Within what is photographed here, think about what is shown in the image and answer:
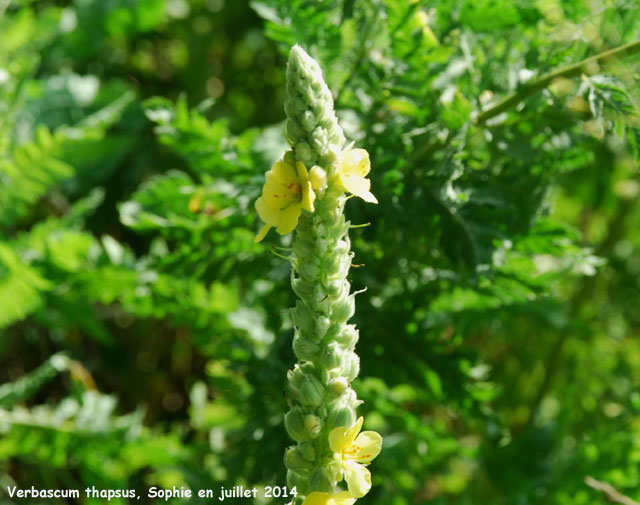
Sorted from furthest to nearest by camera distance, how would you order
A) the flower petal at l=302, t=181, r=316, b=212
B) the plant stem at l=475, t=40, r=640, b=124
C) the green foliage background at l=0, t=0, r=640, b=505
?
the green foliage background at l=0, t=0, r=640, b=505
the plant stem at l=475, t=40, r=640, b=124
the flower petal at l=302, t=181, r=316, b=212

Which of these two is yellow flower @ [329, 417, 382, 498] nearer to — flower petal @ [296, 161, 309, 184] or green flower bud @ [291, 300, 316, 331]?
green flower bud @ [291, 300, 316, 331]

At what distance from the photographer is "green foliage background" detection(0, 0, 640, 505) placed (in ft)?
3.30

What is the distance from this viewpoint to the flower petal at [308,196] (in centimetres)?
62

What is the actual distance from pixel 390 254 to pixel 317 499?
559 millimetres

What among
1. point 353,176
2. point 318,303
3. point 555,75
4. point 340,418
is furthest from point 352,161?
point 555,75

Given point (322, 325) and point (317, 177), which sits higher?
point (317, 177)

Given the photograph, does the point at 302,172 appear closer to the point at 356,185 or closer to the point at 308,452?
the point at 356,185

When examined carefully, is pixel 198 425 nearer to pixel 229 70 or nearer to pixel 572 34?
pixel 572 34

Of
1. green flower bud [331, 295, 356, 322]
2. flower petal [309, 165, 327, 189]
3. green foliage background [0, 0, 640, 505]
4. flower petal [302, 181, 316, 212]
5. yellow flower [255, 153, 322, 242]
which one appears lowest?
green foliage background [0, 0, 640, 505]

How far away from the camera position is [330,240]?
0.68m

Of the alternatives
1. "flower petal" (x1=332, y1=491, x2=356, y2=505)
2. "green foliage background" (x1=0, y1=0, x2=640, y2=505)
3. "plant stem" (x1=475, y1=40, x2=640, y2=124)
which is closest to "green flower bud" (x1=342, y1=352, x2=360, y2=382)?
"flower petal" (x1=332, y1=491, x2=356, y2=505)

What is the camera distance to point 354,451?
2.27ft

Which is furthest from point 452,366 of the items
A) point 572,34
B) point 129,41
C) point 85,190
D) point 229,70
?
point 129,41

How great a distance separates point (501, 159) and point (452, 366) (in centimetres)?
33
